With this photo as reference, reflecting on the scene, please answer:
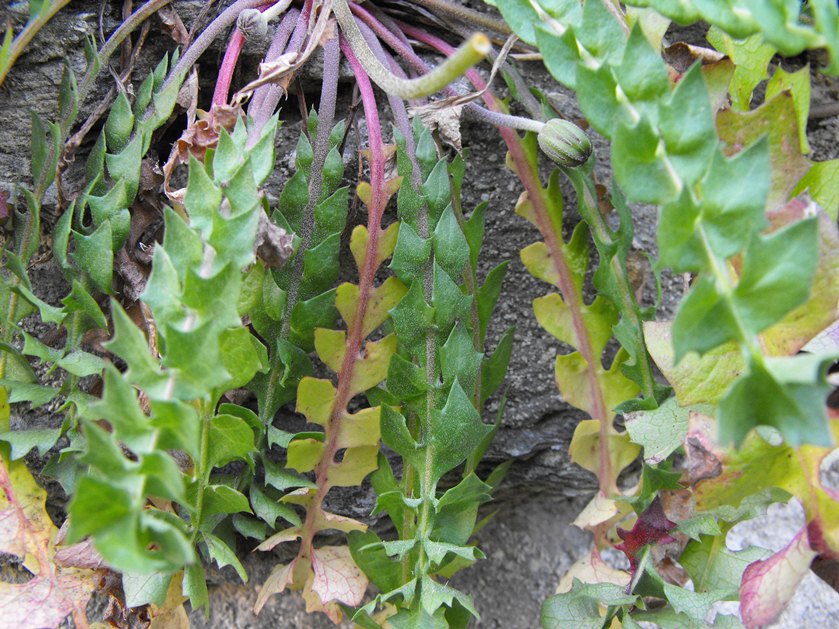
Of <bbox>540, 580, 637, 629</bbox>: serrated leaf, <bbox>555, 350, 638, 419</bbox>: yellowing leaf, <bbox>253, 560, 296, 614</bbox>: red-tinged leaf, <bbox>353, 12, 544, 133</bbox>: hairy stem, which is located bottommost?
<bbox>253, 560, 296, 614</bbox>: red-tinged leaf

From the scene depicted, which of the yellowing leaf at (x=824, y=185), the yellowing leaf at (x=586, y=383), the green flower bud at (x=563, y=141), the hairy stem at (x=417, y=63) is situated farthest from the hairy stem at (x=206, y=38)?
the yellowing leaf at (x=824, y=185)

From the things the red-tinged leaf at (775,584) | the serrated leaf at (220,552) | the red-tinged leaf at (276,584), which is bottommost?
the red-tinged leaf at (276,584)

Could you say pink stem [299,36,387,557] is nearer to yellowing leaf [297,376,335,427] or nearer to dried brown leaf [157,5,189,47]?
yellowing leaf [297,376,335,427]

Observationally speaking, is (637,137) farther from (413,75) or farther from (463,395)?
(413,75)

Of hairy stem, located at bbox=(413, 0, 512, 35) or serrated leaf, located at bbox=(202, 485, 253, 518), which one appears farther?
hairy stem, located at bbox=(413, 0, 512, 35)

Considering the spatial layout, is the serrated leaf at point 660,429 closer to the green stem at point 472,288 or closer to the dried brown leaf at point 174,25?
the green stem at point 472,288

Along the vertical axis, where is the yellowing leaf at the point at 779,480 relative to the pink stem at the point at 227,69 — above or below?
below

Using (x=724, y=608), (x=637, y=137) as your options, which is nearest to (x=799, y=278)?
(x=637, y=137)

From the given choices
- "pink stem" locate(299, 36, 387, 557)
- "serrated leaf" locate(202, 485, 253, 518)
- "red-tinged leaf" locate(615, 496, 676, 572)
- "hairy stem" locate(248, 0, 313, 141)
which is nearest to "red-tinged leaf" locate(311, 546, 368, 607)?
"pink stem" locate(299, 36, 387, 557)
